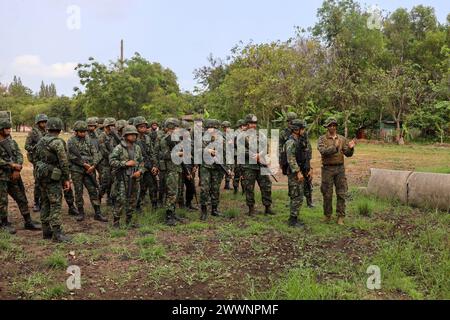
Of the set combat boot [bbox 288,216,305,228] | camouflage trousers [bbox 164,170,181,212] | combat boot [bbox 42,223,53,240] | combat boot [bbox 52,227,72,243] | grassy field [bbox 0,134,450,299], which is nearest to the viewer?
grassy field [bbox 0,134,450,299]

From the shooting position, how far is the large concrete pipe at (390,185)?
8875 mm

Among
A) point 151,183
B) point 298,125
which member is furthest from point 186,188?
point 298,125

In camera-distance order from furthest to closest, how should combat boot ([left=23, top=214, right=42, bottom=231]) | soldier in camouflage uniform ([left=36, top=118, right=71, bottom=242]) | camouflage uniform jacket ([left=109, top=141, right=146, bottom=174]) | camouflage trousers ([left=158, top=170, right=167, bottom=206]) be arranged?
camouflage trousers ([left=158, top=170, right=167, bottom=206]), combat boot ([left=23, top=214, right=42, bottom=231]), camouflage uniform jacket ([left=109, top=141, right=146, bottom=174]), soldier in camouflage uniform ([left=36, top=118, right=71, bottom=242])

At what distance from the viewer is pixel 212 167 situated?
813 cm

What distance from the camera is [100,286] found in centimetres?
479

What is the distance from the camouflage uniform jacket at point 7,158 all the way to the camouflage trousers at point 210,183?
321 cm

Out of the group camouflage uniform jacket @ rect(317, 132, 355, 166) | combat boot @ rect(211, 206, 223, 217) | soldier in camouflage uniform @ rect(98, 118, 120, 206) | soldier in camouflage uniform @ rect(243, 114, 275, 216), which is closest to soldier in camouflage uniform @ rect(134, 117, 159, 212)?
soldier in camouflage uniform @ rect(98, 118, 120, 206)

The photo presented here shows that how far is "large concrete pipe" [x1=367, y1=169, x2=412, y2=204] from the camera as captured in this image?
8.88m

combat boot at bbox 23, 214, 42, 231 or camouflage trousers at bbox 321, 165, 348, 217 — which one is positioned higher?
camouflage trousers at bbox 321, 165, 348, 217

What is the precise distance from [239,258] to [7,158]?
4.20 m

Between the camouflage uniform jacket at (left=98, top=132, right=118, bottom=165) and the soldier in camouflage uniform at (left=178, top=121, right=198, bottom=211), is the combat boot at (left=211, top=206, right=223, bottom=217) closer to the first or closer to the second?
the soldier in camouflage uniform at (left=178, top=121, right=198, bottom=211)

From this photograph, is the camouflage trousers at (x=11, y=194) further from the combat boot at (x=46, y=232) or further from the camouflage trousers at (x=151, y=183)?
the camouflage trousers at (x=151, y=183)

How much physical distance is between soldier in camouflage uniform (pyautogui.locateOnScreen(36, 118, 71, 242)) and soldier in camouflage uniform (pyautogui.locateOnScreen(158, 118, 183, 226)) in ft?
5.88
